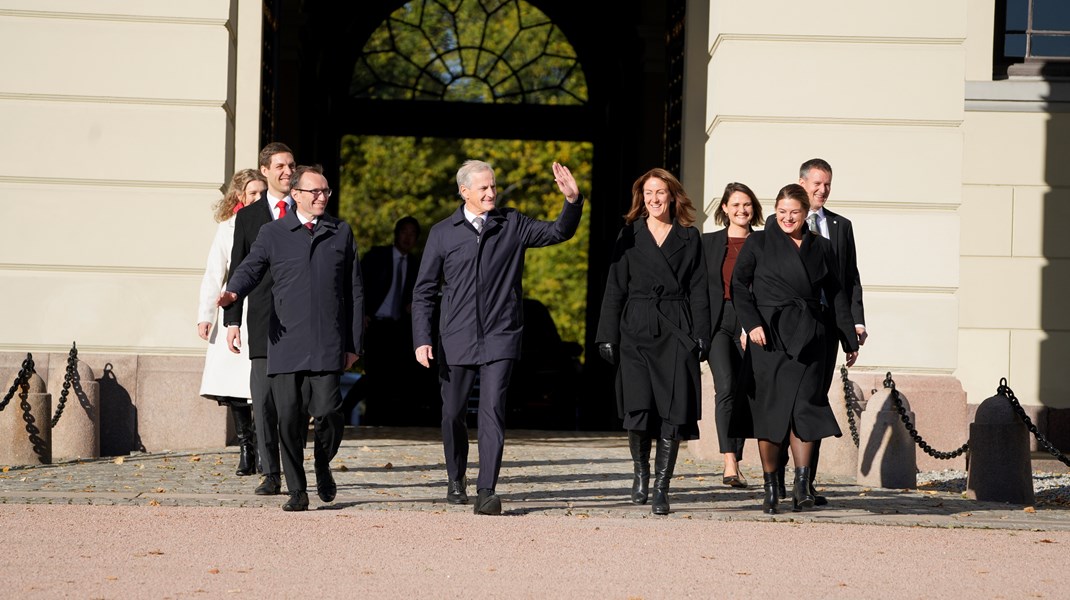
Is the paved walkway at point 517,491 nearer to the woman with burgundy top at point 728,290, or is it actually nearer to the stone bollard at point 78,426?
the stone bollard at point 78,426

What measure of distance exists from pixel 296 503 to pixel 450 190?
115 feet

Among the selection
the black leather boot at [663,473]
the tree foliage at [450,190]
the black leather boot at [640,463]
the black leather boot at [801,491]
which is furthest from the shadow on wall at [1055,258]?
the tree foliage at [450,190]

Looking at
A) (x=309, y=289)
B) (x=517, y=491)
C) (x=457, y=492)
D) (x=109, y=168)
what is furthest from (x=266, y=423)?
(x=109, y=168)

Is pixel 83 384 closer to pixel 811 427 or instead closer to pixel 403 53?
pixel 811 427

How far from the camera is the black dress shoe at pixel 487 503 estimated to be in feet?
25.7

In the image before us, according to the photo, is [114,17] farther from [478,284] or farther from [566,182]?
[566,182]

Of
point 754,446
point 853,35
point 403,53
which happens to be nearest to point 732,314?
point 754,446

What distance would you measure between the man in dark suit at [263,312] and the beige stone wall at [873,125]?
353 cm

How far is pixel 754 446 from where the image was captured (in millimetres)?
11188

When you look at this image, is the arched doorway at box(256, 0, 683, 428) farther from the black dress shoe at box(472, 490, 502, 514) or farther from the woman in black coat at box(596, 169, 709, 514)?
the black dress shoe at box(472, 490, 502, 514)

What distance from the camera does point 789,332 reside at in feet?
27.5

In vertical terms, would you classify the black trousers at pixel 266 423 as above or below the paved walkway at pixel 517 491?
above

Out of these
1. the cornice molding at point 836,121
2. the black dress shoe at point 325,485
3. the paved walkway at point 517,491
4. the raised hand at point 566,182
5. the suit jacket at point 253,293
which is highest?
the cornice molding at point 836,121

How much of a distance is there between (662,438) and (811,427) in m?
0.75
